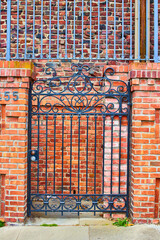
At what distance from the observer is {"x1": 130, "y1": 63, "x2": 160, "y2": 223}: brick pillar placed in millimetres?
3713

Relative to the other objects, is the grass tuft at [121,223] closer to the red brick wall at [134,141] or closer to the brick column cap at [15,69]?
the red brick wall at [134,141]

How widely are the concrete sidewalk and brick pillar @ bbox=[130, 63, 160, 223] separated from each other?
0.78 ft

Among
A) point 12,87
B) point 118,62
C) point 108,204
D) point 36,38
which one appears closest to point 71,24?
point 36,38

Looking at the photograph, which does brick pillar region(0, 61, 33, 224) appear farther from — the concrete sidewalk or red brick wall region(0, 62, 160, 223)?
the concrete sidewalk

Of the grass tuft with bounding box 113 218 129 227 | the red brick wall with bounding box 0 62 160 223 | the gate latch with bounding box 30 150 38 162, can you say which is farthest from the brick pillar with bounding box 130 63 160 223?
the gate latch with bounding box 30 150 38 162

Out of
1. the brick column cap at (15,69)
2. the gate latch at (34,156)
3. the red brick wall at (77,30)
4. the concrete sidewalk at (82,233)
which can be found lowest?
the concrete sidewalk at (82,233)

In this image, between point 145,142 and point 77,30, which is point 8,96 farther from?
point 77,30

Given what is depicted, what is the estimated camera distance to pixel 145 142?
3.73 meters

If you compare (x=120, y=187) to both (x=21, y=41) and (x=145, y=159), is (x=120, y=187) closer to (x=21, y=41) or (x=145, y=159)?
(x=145, y=159)

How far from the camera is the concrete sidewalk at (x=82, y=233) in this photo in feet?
11.1

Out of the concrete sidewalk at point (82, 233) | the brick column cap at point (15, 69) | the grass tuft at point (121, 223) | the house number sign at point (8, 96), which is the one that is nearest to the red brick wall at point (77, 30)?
the brick column cap at point (15, 69)

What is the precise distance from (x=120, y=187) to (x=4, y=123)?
196cm

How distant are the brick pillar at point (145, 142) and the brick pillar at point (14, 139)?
1552 mm

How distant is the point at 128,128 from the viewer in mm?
3955
